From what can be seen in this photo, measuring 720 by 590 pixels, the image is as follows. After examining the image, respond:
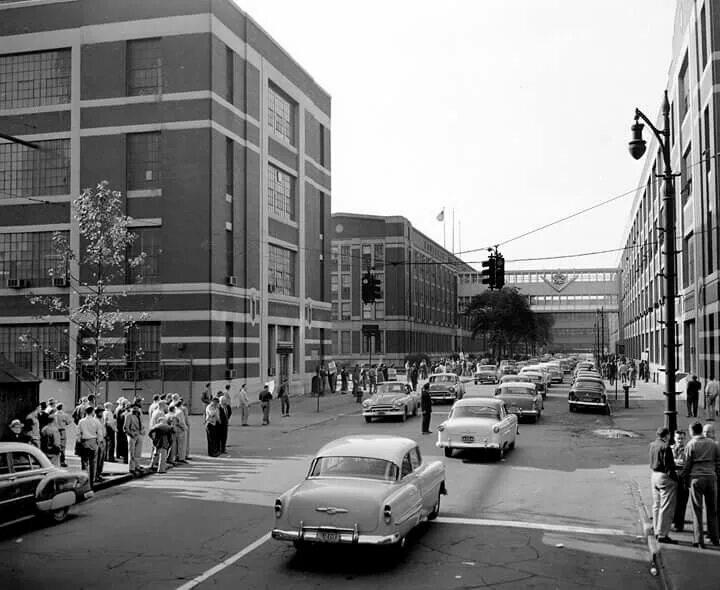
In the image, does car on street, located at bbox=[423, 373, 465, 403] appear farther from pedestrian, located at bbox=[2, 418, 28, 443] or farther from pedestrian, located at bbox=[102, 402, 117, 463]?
pedestrian, located at bbox=[2, 418, 28, 443]

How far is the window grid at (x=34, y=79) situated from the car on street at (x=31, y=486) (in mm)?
31922

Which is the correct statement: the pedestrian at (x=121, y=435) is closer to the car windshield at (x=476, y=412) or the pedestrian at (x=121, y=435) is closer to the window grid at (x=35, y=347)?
the car windshield at (x=476, y=412)

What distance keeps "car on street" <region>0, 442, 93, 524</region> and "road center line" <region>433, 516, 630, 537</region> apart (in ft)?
21.0

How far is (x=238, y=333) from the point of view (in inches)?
1623

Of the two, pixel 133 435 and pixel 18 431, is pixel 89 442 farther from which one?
pixel 133 435

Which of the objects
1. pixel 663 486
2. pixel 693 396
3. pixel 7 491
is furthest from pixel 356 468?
pixel 693 396

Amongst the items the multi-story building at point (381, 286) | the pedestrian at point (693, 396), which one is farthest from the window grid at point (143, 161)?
the multi-story building at point (381, 286)

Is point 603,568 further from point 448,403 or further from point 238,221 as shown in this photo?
point 238,221

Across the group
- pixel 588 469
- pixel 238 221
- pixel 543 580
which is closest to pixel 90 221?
pixel 238 221

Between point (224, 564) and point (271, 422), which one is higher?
point (224, 564)

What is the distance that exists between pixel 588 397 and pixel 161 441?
22475 mm

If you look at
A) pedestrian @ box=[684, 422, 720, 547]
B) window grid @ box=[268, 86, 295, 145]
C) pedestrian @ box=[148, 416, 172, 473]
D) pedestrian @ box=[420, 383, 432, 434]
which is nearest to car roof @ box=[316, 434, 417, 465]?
pedestrian @ box=[684, 422, 720, 547]

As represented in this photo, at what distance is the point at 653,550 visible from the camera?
11.0 meters

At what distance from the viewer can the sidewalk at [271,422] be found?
18748mm
